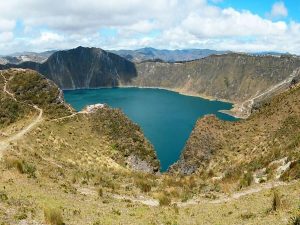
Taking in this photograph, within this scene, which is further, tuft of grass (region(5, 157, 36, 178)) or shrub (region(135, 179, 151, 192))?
shrub (region(135, 179, 151, 192))

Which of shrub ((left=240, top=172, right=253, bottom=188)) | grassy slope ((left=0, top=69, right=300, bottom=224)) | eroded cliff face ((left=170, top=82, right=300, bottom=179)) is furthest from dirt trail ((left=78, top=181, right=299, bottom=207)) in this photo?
eroded cliff face ((left=170, top=82, right=300, bottom=179))

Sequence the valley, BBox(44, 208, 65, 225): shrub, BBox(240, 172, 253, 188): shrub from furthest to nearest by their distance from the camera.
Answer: BBox(240, 172, 253, 188): shrub → the valley → BBox(44, 208, 65, 225): shrub

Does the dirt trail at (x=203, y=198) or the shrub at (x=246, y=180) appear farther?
the shrub at (x=246, y=180)

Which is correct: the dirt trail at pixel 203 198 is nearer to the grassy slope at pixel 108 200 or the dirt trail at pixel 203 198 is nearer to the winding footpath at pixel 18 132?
the grassy slope at pixel 108 200

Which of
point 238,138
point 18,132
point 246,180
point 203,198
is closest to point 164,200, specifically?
point 203,198

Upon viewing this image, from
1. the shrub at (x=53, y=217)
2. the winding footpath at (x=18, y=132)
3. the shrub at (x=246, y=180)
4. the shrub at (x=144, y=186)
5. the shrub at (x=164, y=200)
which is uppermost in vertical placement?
the shrub at (x=53, y=217)

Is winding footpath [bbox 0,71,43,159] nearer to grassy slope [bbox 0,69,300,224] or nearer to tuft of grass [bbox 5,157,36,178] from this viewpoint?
grassy slope [bbox 0,69,300,224]

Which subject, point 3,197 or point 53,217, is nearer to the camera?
point 53,217

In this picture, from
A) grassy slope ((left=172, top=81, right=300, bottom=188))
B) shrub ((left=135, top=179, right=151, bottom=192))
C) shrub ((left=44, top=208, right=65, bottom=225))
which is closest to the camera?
shrub ((left=44, top=208, right=65, bottom=225))

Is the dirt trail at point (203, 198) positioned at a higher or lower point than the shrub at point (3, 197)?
lower

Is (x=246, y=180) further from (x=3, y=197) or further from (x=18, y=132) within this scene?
(x=18, y=132)

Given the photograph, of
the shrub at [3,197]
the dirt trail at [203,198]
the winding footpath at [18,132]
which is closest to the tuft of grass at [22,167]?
the dirt trail at [203,198]

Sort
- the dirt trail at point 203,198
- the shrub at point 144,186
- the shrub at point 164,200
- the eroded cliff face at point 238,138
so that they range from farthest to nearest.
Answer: the eroded cliff face at point 238,138 < the shrub at point 144,186 < the dirt trail at point 203,198 < the shrub at point 164,200
